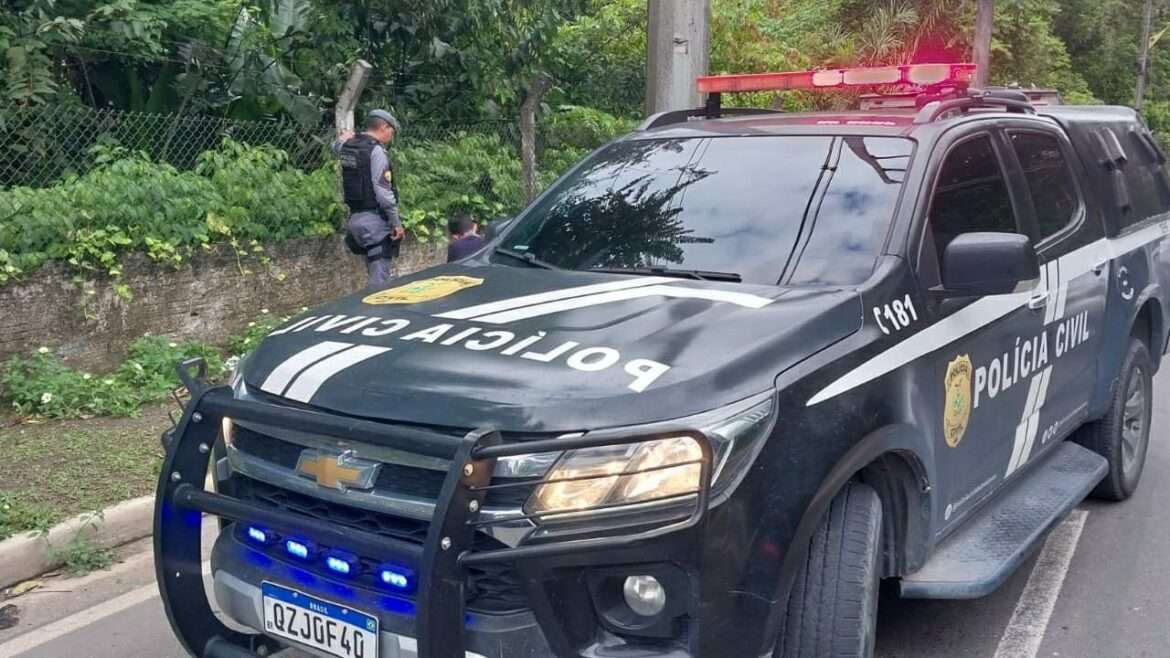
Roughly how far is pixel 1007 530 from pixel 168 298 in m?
5.71

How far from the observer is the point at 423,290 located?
12.1ft

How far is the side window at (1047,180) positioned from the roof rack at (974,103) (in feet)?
0.39

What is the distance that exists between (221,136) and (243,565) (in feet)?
20.7

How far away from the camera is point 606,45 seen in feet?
48.1

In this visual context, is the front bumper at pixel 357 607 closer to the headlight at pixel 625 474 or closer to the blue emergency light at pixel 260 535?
the blue emergency light at pixel 260 535

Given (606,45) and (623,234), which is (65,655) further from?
(606,45)

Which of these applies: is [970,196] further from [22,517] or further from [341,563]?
[22,517]

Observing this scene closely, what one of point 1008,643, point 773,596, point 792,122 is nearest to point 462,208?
point 792,122

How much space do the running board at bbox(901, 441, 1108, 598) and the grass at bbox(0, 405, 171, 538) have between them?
11.5 ft

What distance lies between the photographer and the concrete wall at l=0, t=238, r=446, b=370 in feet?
22.4

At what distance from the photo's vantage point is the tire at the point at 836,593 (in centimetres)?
297

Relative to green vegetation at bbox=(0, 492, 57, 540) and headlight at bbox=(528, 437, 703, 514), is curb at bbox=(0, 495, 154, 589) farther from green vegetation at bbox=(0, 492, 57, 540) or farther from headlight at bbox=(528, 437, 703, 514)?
headlight at bbox=(528, 437, 703, 514)

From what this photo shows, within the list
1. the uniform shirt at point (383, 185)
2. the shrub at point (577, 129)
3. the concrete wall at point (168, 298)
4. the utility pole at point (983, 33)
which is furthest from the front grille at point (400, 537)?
the utility pole at point (983, 33)

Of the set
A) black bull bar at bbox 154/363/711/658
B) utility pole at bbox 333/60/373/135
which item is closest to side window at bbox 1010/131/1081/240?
black bull bar at bbox 154/363/711/658
